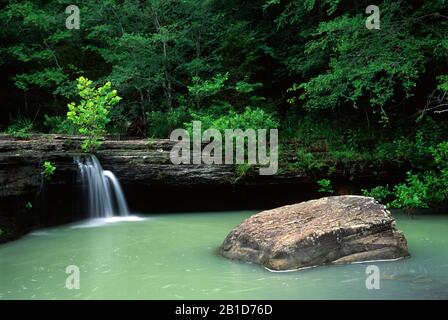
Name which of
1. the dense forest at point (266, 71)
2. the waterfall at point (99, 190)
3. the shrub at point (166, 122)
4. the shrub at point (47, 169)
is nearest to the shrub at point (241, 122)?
the dense forest at point (266, 71)

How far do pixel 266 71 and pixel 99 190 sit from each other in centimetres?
874

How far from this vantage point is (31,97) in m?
19.3

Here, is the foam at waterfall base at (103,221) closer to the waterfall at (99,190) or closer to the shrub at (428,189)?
the waterfall at (99,190)

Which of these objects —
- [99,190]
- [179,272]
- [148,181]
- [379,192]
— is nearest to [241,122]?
[148,181]

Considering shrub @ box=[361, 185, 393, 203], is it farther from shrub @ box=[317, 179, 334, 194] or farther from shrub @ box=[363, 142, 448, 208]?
shrub @ box=[317, 179, 334, 194]

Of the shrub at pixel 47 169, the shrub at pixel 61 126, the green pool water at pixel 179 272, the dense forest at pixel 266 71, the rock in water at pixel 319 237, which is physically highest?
the dense forest at pixel 266 71

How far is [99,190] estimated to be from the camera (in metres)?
10.8

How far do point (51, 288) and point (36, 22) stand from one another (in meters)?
12.7

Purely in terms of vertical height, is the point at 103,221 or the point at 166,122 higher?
the point at 166,122

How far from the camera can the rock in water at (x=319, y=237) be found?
20.4ft

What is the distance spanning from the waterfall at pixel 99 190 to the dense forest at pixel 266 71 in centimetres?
224

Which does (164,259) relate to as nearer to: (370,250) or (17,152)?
(370,250)

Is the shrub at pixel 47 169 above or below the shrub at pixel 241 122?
below

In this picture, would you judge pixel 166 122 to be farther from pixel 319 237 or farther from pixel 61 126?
pixel 319 237
